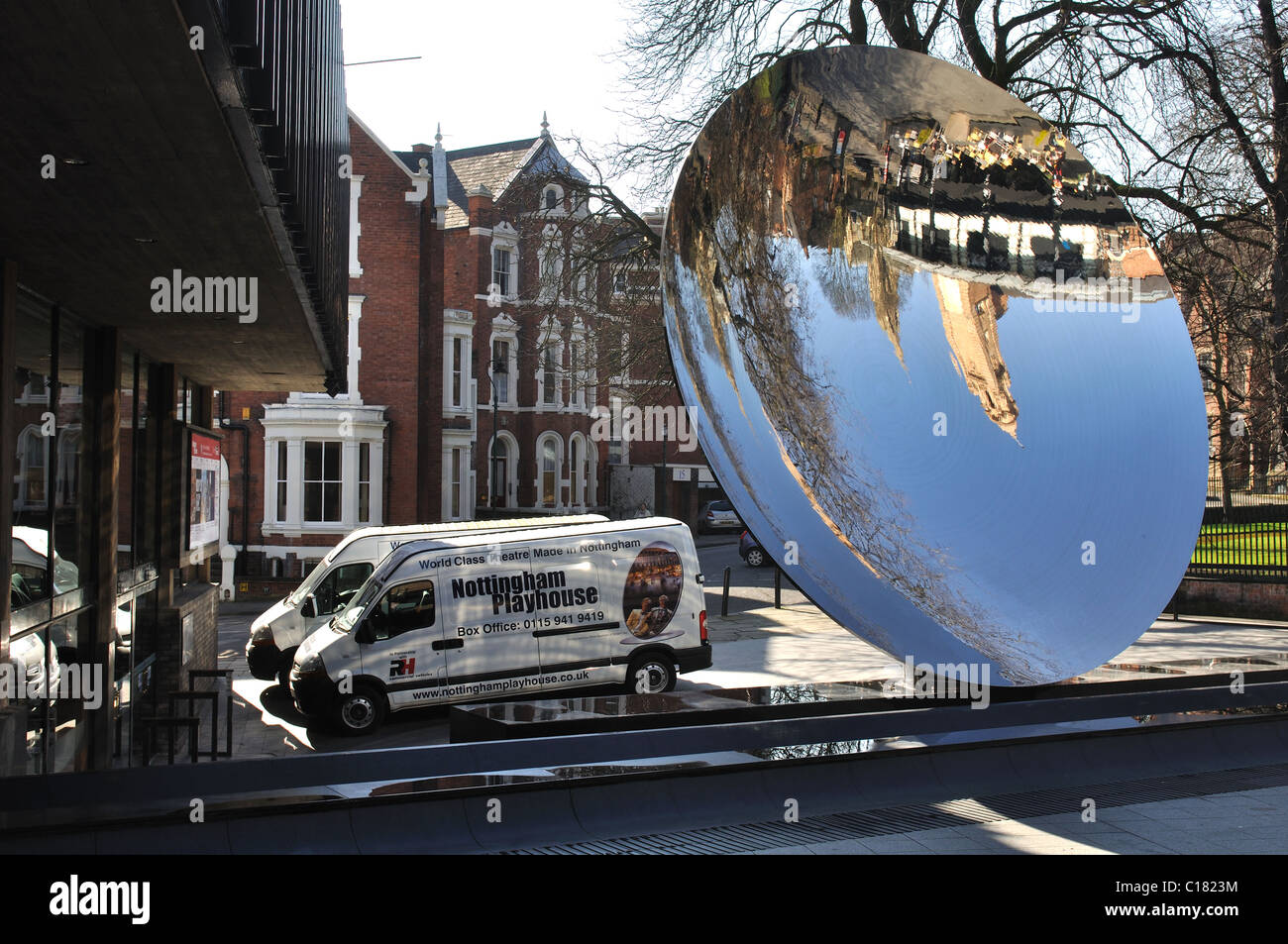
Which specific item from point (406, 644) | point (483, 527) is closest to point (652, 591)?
point (483, 527)

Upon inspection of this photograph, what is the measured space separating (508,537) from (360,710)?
2972mm

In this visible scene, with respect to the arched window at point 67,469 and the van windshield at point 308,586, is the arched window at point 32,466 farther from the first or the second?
the van windshield at point 308,586

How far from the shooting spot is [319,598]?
19.0m

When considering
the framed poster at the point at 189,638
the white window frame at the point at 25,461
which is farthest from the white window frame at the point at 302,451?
the white window frame at the point at 25,461

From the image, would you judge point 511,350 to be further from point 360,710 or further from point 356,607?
point 360,710

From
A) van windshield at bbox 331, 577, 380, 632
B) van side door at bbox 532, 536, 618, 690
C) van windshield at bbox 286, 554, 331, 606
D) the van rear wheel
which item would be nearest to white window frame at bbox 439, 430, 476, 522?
van windshield at bbox 286, 554, 331, 606

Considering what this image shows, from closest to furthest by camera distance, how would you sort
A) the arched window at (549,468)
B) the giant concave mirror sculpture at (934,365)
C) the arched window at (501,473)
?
the giant concave mirror sculpture at (934,365), the arched window at (501,473), the arched window at (549,468)

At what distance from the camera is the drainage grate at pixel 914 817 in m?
6.70

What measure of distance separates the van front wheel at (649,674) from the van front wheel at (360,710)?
3362 millimetres

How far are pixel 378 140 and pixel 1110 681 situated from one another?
108 ft

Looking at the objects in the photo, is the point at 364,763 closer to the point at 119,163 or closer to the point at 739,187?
A: the point at 119,163

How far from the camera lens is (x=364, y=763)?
695 centimetres
